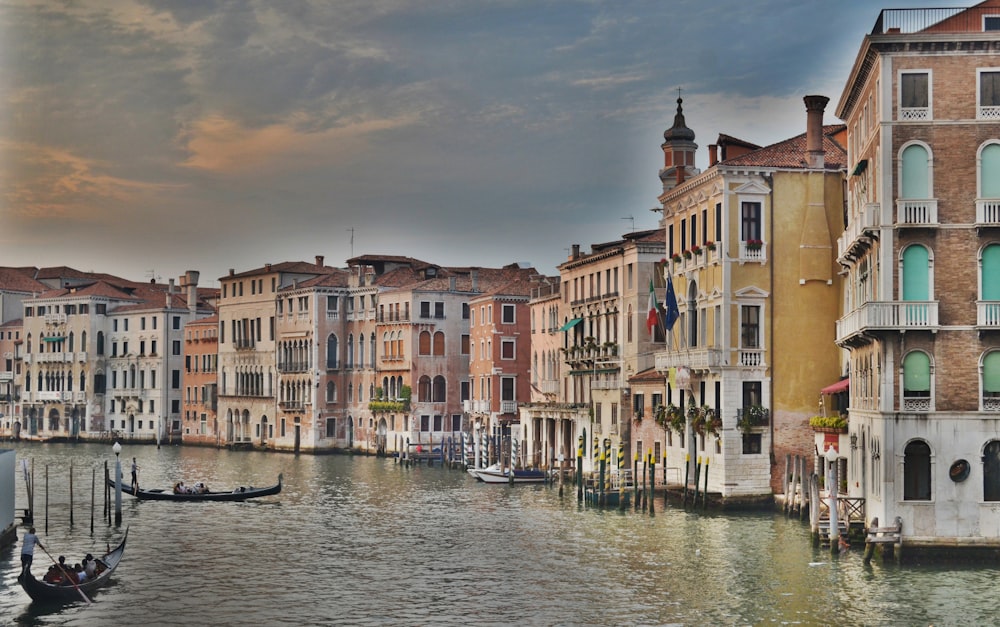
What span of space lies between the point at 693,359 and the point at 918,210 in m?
12.6

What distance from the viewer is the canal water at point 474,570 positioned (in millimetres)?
22422

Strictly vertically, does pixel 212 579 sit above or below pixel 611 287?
below

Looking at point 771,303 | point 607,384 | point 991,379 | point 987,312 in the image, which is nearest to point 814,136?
point 771,303

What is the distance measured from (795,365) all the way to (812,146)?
215 inches

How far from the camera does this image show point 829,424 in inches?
1240

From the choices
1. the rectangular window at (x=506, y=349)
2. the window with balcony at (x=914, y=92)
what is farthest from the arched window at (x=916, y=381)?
the rectangular window at (x=506, y=349)

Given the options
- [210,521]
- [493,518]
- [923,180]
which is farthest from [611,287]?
[923,180]

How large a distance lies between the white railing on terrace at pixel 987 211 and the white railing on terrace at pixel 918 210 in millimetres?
735

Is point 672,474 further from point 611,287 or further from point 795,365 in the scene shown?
point 611,287

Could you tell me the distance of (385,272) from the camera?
7344cm

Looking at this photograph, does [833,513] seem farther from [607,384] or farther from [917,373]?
[607,384]

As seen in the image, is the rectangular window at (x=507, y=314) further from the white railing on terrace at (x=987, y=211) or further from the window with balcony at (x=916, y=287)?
the white railing on terrace at (x=987, y=211)

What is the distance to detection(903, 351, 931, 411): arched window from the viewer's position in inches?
974

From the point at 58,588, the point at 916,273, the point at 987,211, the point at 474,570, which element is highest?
the point at 987,211
